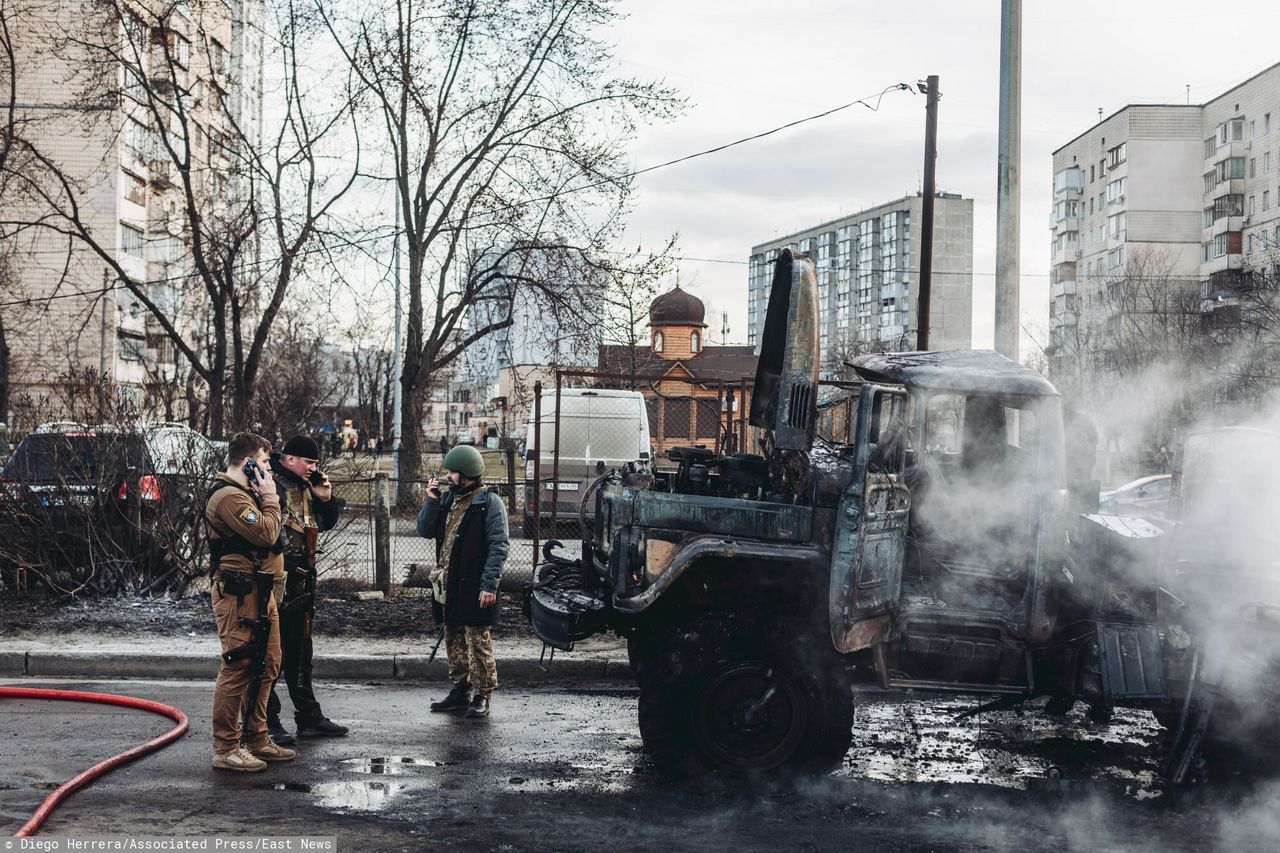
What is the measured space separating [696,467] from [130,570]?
6475mm

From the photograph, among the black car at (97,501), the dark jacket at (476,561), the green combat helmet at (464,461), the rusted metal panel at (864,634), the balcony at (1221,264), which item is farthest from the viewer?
the balcony at (1221,264)

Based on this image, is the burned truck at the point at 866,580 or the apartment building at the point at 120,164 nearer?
the burned truck at the point at 866,580

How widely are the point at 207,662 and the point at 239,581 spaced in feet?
10.6

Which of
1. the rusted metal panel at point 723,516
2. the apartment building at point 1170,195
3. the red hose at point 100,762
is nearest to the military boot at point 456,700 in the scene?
the red hose at point 100,762

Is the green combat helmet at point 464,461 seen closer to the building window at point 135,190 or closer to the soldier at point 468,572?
the soldier at point 468,572

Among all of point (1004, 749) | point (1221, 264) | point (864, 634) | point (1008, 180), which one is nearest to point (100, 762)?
point (864, 634)

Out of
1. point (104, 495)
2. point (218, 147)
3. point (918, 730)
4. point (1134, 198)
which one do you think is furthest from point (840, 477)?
point (1134, 198)

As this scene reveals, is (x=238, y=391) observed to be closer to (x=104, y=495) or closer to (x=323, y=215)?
(x=323, y=215)

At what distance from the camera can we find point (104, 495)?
35.0 feet

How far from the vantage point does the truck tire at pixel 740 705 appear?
20.1ft

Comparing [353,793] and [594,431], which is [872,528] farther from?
[594,431]

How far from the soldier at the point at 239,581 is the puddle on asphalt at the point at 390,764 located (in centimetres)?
47

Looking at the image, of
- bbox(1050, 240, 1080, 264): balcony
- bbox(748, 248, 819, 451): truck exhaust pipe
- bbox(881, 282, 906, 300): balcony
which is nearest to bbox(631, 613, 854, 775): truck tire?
bbox(748, 248, 819, 451): truck exhaust pipe

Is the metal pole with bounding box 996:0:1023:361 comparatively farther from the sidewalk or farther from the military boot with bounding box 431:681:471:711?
the military boot with bounding box 431:681:471:711
